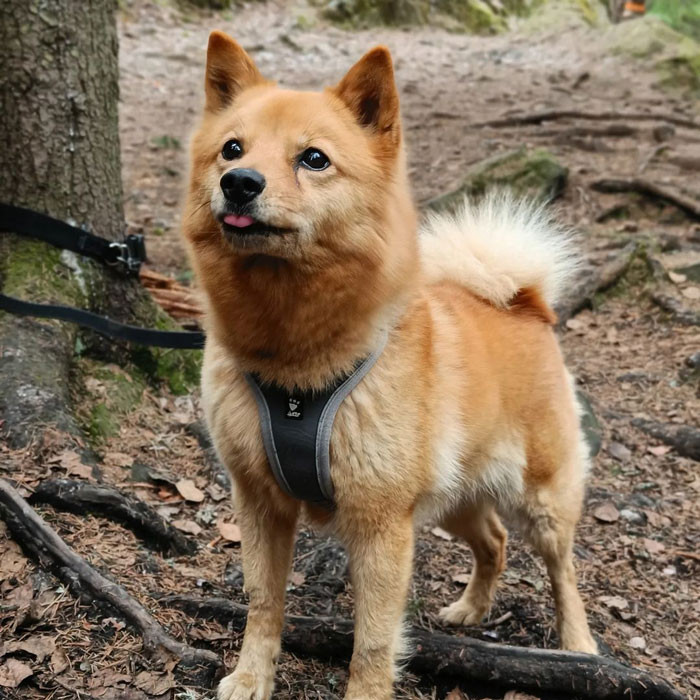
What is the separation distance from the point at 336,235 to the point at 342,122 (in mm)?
478

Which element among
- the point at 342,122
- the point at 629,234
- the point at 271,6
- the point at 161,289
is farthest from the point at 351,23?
the point at 342,122

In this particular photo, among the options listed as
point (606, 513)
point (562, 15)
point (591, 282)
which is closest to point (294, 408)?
point (606, 513)

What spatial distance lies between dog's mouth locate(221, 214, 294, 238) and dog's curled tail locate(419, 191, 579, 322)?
1371 millimetres

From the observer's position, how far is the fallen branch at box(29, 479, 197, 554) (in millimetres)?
3154

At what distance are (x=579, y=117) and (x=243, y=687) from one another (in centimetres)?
973

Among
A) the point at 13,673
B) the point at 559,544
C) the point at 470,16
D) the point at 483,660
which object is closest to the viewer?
the point at 13,673

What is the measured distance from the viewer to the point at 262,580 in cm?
278

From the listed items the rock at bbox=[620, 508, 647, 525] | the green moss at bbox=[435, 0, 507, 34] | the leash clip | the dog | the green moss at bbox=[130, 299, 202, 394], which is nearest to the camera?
the dog

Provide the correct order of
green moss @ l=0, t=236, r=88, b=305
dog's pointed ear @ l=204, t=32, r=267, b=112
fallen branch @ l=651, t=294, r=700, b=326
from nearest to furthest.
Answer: dog's pointed ear @ l=204, t=32, r=267, b=112 < green moss @ l=0, t=236, r=88, b=305 < fallen branch @ l=651, t=294, r=700, b=326

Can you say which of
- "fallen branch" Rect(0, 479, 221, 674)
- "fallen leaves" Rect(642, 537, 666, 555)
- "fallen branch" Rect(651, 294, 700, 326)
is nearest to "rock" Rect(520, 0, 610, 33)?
"fallen branch" Rect(651, 294, 700, 326)

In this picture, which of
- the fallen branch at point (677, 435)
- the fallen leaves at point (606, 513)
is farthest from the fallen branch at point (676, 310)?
the fallen leaves at point (606, 513)

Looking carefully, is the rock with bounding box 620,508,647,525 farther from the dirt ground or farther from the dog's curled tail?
the dog's curled tail

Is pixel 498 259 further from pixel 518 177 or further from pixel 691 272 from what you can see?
pixel 518 177

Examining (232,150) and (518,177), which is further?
(518,177)
